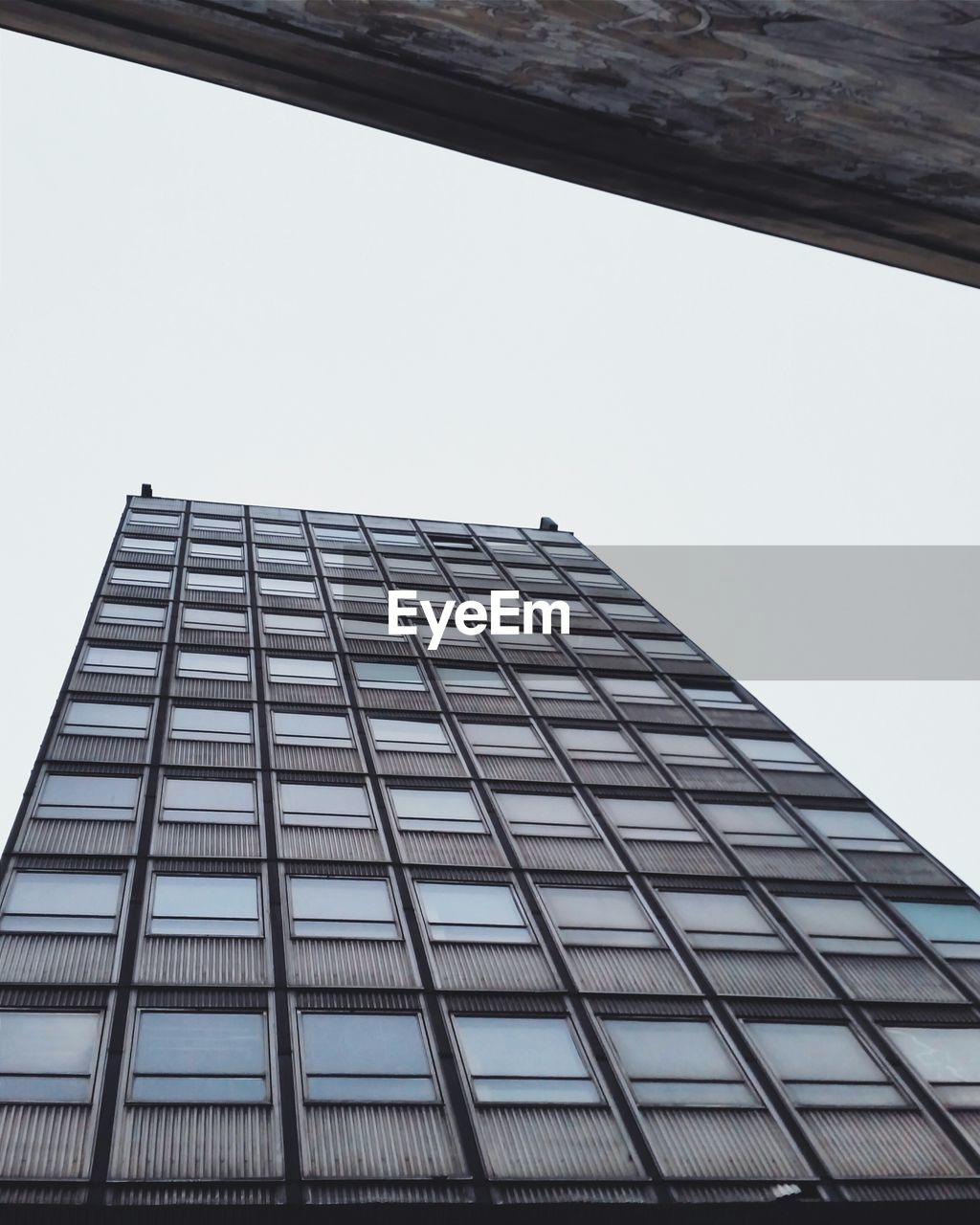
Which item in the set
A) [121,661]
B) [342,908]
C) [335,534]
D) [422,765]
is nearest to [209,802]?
[342,908]

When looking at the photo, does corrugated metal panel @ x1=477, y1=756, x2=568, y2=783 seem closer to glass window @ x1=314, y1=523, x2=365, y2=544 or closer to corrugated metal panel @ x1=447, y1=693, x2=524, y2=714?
corrugated metal panel @ x1=447, y1=693, x2=524, y2=714

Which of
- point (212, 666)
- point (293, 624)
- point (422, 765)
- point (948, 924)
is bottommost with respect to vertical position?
point (948, 924)

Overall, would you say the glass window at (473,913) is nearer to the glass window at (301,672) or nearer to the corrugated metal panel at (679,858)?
the corrugated metal panel at (679,858)

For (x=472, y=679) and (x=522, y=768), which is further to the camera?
(x=472, y=679)

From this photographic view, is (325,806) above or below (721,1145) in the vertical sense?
above

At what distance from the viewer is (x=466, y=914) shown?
20656mm

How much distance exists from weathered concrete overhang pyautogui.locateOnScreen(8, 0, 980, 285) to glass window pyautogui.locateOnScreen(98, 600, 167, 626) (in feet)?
99.8

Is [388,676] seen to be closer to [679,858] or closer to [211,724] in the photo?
[211,724]

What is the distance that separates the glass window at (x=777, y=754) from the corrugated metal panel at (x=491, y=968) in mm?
11440

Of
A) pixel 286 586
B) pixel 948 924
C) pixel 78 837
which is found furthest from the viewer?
pixel 286 586

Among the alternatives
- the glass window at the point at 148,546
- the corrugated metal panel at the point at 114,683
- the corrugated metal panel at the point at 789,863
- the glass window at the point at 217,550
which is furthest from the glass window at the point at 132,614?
the corrugated metal panel at the point at 789,863

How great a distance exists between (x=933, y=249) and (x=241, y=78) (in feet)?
→ 5.41

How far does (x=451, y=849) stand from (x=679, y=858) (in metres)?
4.83

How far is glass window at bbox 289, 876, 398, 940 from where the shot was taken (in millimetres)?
19422
